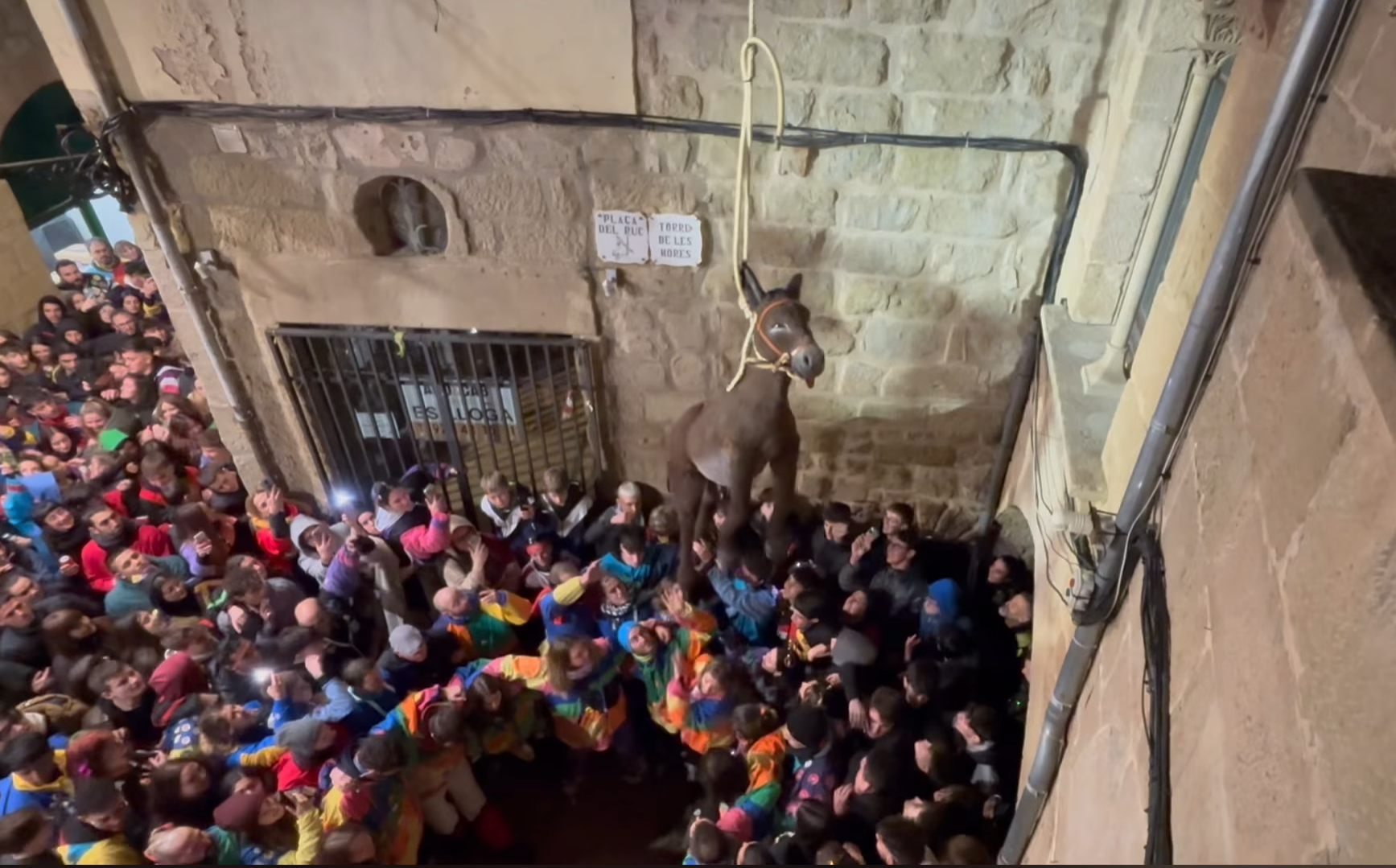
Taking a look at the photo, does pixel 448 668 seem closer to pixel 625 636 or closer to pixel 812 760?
pixel 625 636

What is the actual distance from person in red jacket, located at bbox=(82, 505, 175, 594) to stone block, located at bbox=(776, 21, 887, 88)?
3.76 m

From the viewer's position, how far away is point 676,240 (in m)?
3.72

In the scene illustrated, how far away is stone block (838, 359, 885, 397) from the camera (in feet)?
13.2

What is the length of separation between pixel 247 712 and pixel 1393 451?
3753 millimetres

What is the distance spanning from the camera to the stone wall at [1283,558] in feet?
3.85

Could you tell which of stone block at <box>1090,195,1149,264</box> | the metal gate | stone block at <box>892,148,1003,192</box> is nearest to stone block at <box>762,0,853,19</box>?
stone block at <box>892,148,1003,192</box>

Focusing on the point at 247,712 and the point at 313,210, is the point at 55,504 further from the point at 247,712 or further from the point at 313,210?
the point at 313,210

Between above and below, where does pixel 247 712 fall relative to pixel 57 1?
below

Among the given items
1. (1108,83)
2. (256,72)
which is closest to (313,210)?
(256,72)

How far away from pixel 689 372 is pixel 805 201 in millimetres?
995

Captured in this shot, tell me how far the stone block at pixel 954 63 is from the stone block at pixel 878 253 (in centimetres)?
59

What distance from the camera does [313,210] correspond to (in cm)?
380

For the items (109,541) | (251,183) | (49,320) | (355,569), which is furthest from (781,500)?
(49,320)

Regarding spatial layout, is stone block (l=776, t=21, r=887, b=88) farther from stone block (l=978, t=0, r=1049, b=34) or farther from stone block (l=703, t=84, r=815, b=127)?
stone block (l=978, t=0, r=1049, b=34)
